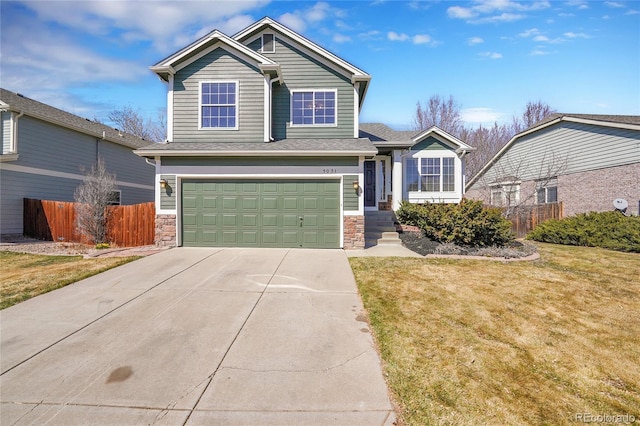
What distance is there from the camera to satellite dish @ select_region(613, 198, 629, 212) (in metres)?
12.5

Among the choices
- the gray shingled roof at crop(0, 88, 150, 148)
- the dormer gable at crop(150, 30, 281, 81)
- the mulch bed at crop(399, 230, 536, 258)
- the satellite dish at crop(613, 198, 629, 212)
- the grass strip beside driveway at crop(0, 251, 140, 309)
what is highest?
the dormer gable at crop(150, 30, 281, 81)

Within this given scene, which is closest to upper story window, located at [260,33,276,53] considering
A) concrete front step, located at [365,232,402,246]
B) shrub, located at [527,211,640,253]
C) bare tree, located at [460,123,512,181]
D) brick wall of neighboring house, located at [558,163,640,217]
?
concrete front step, located at [365,232,402,246]

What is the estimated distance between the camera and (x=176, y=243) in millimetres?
9938

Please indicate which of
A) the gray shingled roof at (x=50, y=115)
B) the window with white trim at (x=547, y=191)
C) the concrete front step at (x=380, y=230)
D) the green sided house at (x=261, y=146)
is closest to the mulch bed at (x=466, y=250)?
the concrete front step at (x=380, y=230)

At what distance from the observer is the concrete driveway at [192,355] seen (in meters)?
2.65

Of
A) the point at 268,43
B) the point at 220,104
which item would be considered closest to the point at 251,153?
the point at 220,104

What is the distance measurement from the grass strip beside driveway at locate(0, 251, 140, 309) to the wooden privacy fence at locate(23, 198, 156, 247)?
2043mm

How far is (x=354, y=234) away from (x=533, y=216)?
1085 centimetres

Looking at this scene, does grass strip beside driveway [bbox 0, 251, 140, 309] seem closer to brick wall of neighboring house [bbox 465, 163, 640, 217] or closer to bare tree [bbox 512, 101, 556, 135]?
brick wall of neighboring house [bbox 465, 163, 640, 217]

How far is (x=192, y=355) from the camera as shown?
352 centimetres

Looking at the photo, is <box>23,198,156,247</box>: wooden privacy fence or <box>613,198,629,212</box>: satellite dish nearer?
<box>23,198,156,247</box>: wooden privacy fence

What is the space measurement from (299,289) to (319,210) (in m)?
4.45

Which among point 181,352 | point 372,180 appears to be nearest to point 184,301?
point 181,352

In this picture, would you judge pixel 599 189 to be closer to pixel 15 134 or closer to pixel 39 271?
pixel 39 271
